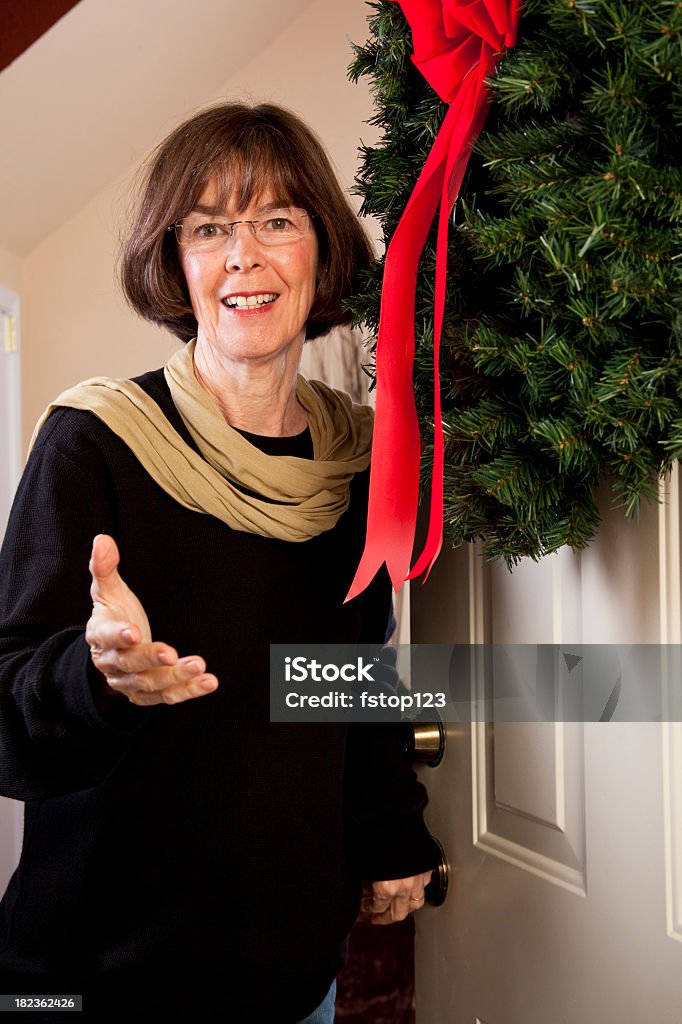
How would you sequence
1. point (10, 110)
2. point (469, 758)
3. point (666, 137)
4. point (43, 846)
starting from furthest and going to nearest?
point (10, 110) < point (469, 758) < point (43, 846) < point (666, 137)

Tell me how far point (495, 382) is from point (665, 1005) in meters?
0.63

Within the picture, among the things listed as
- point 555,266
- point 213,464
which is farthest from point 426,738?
point 555,266

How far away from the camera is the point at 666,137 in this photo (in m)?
0.67

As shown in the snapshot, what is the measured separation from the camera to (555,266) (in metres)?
0.69

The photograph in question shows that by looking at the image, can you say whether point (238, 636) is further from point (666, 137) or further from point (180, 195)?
point (666, 137)

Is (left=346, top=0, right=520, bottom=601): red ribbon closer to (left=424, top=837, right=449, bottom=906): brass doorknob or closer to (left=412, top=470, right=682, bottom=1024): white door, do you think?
(left=412, top=470, right=682, bottom=1024): white door

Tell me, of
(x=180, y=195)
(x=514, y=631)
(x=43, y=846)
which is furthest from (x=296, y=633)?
(x=180, y=195)

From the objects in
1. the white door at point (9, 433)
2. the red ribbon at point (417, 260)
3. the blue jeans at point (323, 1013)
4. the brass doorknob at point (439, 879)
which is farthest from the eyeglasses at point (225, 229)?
the white door at point (9, 433)

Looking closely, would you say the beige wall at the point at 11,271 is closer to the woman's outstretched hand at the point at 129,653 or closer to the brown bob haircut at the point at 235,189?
the brown bob haircut at the point at 235,189

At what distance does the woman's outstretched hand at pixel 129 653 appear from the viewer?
0.67 meters

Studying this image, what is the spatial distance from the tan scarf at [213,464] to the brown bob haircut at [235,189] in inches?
4.4

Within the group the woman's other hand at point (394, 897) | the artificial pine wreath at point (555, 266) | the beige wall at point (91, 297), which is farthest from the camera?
the beige wall at point (91, 297)
